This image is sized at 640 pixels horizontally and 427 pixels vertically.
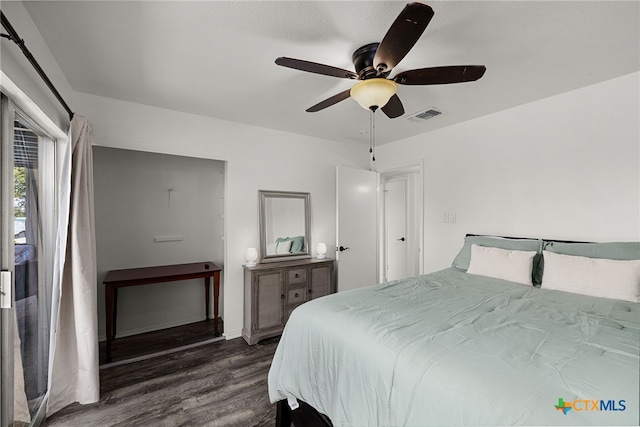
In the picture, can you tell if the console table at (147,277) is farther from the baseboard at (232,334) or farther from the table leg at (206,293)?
the baseboard at (232,334)

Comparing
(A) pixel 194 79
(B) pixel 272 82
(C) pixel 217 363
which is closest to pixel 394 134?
(B) pixel 272 82

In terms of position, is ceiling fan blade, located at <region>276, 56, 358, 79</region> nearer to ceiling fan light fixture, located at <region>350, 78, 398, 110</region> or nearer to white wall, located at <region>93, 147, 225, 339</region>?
ceiling fan light fixture, located at <region>350, 78, 398, 110</region>

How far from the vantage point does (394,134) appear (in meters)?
3.66

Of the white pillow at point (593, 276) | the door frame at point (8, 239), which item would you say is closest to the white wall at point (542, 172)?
the white pillow at point (593, 276)

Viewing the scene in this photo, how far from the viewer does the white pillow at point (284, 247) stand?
3.45m

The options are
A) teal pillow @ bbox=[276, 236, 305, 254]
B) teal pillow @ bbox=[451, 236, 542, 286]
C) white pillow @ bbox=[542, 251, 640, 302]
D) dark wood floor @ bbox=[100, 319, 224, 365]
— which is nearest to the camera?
white pillow @ bbox=[542, 251, 640, 302]

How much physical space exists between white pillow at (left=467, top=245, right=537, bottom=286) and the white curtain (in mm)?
3126

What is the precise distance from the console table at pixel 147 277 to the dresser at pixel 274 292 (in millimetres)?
436

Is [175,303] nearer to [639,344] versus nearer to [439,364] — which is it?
[439,364]

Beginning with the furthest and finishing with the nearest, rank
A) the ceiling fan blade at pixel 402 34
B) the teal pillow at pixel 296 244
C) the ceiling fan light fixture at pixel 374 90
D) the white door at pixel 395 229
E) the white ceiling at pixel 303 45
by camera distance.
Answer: the white door at pixel 395 229 < the teal pillow at pixel 296 244 < the ceiling fan light fixture at pixel 374 90 < the white ceiling at pixel 303 45 < the ceiling fan blade at pixel 402 34

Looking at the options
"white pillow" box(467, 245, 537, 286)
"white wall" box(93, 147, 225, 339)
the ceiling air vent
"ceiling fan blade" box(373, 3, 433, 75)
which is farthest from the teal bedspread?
"white wall" box(93, 147, 225, 339)

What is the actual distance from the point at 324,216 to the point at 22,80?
9.94ft

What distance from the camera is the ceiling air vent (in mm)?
2803

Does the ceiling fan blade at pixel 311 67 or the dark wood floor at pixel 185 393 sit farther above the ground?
the ceiling fan blade at pixel 311 67
